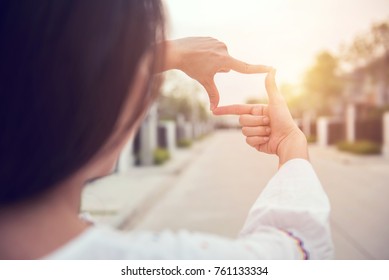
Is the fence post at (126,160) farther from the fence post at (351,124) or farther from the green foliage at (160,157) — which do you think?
the fence post at (351,124)

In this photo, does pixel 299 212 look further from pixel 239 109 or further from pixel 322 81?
pixel 322 81

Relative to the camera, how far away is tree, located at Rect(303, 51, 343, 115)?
21406 millimetres

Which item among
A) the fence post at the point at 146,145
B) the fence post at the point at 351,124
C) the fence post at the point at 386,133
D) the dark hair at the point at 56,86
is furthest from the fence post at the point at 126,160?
the dark hair at the point at 56,86

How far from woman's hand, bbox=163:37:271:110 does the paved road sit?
2.77 metres

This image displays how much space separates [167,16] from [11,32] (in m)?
0.17

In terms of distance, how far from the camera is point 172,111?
25109 millimetres

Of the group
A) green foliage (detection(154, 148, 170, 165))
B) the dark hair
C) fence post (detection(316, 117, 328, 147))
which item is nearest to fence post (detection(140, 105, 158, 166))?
green foliage (detection(154, 148, 170, 165))

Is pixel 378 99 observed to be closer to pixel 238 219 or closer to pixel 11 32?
pixel 238 219

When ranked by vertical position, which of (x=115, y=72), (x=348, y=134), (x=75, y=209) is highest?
(x=115, y=72)

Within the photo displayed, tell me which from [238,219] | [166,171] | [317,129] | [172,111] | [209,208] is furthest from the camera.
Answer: [172,111]

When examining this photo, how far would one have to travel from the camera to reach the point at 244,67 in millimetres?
769

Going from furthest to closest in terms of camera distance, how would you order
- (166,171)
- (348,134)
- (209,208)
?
1. (348,134)
2. (166,171)
3. (209,208)

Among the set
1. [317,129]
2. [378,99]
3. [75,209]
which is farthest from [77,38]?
[378,99]

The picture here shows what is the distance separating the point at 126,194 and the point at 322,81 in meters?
16.9
